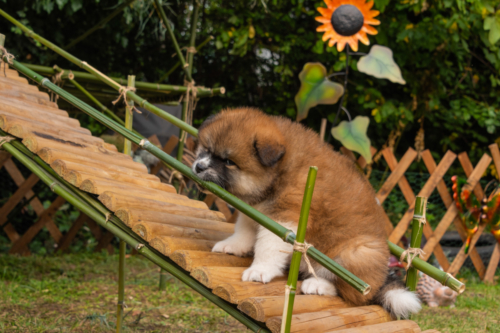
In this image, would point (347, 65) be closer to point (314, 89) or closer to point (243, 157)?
point (314, 89)

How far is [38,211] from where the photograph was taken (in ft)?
19.2

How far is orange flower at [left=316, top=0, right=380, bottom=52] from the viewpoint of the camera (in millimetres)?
4301

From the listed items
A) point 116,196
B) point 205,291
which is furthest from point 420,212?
point 116,196

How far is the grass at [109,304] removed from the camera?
3354 millimetres

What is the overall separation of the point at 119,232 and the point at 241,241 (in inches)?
25.1

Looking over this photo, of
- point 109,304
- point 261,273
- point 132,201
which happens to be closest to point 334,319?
point 261,273

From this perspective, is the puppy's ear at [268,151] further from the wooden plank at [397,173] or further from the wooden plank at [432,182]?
the wooden plank at [432,182]

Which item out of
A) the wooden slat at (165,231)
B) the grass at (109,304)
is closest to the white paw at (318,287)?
the wooden slat at (165,231)

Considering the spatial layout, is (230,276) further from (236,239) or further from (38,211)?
(38,211)

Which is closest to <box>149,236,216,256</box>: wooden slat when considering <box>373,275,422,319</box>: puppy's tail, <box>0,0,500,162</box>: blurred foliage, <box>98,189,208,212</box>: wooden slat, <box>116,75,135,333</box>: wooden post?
<box>98,189,208,212</box>: wooden slat

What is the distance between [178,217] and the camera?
2471mm

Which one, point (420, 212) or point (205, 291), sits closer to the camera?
point (205, 291)

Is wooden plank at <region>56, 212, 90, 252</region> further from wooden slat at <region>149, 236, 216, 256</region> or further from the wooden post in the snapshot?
wooden slat at <region>149, 236, 216, 256</region>

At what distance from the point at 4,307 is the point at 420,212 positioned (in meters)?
3.22
